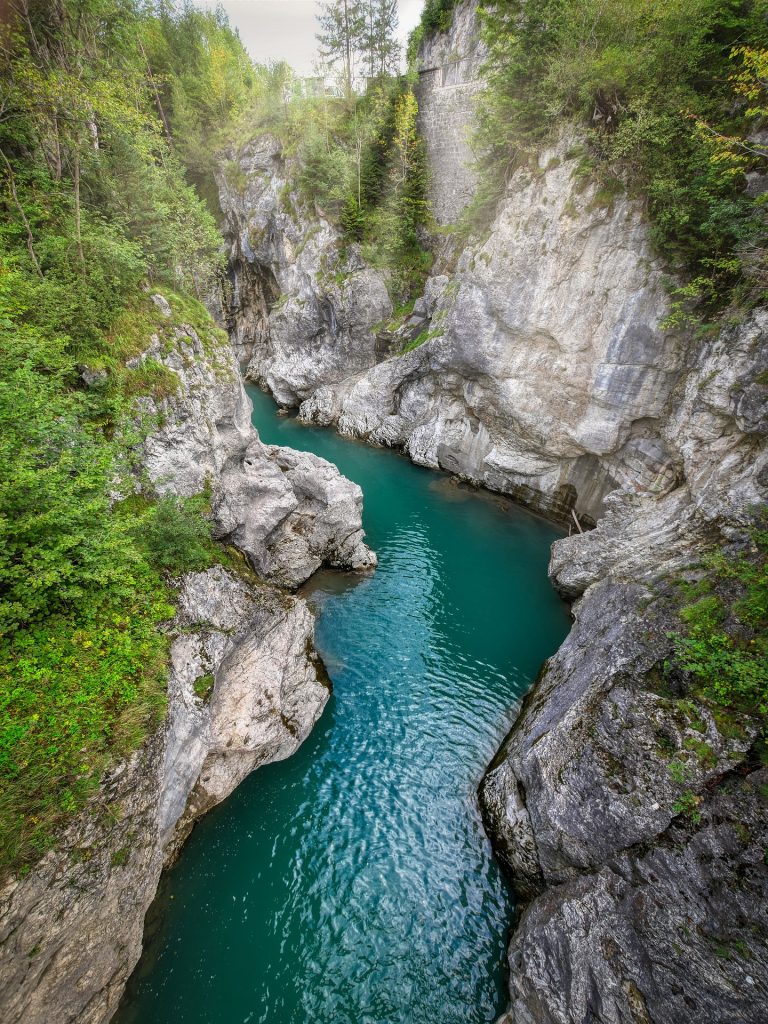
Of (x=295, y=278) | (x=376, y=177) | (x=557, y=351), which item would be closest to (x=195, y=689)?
(x=557, y=351)

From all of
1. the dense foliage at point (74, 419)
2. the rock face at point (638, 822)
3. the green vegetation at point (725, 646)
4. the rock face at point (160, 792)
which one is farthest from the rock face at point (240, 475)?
the green vegetation at point (725, 646)

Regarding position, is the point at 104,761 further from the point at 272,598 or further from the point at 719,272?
the point at 719,272

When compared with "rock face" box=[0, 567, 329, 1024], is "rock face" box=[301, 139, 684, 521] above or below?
above

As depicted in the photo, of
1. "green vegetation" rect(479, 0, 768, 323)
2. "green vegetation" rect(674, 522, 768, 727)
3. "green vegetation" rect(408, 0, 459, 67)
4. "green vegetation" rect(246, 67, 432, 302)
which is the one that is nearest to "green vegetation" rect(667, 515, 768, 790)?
"green vegetation" rect(674, 522, 768, 727)

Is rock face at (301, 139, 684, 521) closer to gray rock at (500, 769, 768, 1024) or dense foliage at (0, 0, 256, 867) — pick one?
gray rock at (500, 769, 768, 1024)

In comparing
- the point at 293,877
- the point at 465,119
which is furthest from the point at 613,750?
the point at 465,119

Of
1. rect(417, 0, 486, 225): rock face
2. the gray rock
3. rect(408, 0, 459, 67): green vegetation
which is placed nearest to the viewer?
the gray rock
